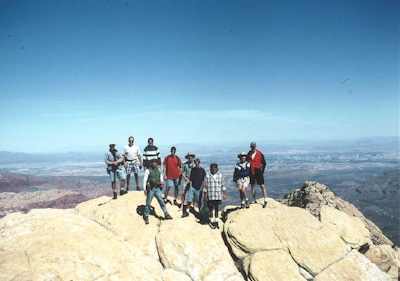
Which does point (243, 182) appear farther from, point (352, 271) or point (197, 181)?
point (352, 271)

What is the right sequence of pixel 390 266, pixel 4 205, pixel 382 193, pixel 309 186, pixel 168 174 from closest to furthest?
pixel 390 266 < pixel 168 174 < pixel 309 186 < pixel 4 205 < pixel 382 193

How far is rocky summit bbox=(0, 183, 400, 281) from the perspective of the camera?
8523 millimetres

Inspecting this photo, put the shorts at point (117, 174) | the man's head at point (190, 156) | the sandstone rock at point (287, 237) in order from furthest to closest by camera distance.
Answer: the shorts at point (117, 174) → the man's head at point (190, 156) → the sandstone rock at point (287, 237)

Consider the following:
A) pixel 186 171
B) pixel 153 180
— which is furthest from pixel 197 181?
pixel 153 180

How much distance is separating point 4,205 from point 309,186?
167 m

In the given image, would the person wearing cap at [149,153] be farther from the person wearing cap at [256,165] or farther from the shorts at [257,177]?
the shorts at [257,177]

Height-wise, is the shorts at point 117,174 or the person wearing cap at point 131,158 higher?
the person wearing cap at point 131,158

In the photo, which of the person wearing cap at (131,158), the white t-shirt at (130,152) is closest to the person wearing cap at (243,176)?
the person wearing cap at (131,158)

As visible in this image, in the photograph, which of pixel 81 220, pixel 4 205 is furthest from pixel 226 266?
pixel 4 205

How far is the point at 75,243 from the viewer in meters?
9.22

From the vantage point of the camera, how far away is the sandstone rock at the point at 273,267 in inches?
412

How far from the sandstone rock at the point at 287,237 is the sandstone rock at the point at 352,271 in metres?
0.27

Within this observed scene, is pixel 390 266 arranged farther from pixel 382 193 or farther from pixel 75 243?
pixel 382 193

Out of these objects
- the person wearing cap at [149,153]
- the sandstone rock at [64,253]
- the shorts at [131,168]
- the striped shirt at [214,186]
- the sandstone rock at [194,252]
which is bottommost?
the sandstone rock at [194,252]
